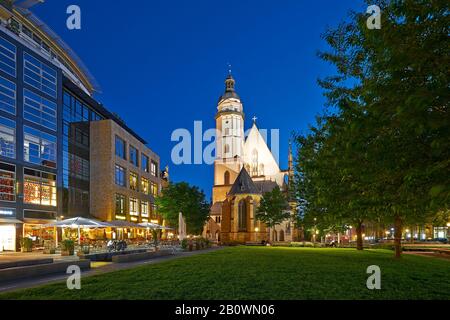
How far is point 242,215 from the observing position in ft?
252

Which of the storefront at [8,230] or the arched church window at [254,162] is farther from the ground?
the arched church window at [254,162]

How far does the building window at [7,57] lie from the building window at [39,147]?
19.9 ft

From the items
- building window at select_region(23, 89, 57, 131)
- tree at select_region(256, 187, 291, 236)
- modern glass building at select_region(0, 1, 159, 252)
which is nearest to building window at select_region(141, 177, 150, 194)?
modern glass building at select_region(0, 1, 159, 252)

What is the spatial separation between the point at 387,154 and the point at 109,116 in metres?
63.8

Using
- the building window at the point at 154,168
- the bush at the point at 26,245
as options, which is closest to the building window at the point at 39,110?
the bush at the point at 26,245

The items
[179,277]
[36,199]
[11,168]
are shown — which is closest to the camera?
[179,277]

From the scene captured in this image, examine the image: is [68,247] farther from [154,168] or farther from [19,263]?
[154,168]

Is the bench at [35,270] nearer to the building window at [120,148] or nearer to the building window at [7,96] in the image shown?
the building window at [7,96]

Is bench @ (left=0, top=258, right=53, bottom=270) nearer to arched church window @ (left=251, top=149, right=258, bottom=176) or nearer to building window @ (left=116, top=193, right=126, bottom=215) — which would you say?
building window @ (left=116, top=193, right=126, bottom=215)

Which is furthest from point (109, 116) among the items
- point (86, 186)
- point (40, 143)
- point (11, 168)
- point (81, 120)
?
point (11, 168)

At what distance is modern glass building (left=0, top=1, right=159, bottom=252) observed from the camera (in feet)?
126

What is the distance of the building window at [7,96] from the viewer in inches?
1493

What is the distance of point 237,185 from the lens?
79.1 meters
